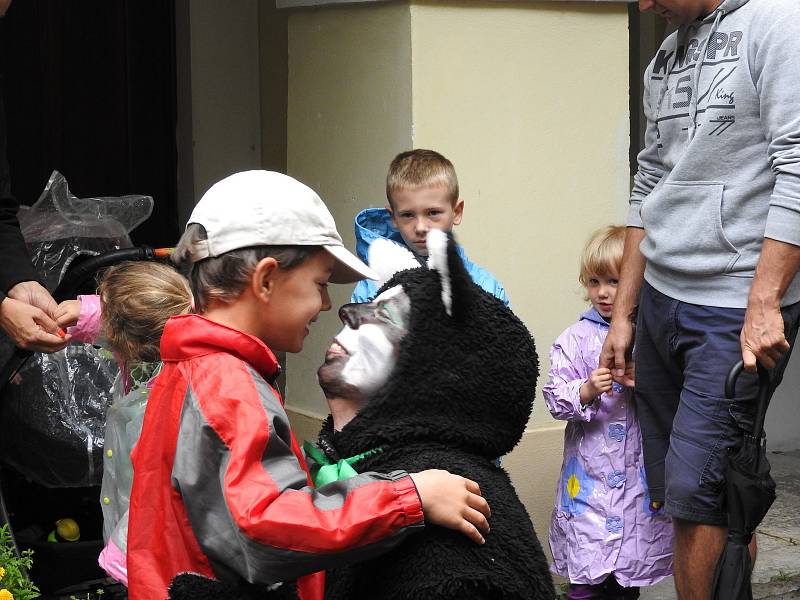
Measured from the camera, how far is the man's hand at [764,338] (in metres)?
3.20

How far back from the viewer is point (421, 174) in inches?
160

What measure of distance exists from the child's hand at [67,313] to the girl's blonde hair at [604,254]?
5.68 feet

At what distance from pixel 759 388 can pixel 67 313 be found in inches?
75.9

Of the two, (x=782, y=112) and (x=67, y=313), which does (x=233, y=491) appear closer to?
(x=67, y=313)

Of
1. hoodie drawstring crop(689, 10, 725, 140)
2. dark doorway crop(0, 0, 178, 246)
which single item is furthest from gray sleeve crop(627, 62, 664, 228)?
dark doorway crop(0, 0, 178, 246)

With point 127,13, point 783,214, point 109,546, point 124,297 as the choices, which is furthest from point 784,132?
point 127,13

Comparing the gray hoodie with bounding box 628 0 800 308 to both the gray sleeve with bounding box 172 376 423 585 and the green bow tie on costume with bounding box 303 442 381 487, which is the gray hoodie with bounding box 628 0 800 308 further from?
the gray sleeve with bounding box 172 376 423 585

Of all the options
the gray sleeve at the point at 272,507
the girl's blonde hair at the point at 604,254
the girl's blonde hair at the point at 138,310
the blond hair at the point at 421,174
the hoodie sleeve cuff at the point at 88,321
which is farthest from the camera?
the girl's blonde hair at the point at 604,254

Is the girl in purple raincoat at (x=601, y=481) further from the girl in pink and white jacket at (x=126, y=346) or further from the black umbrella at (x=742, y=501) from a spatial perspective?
the girl in pink and white jacket at (x=126, y=346)

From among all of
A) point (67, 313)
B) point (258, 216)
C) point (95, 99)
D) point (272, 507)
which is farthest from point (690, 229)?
point (95, 99)

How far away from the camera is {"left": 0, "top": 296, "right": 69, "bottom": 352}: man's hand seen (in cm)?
336

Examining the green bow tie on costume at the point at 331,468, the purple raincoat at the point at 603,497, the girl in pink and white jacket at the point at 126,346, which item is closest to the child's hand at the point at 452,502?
the green bow tie on costume at the point at 331,468

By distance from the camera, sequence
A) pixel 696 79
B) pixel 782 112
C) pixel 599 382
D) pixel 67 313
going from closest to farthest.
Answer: pixel 782 112, pixel 696 79, pixel 67 313, pixel 599 382

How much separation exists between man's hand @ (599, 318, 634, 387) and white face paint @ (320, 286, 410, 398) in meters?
1.89
